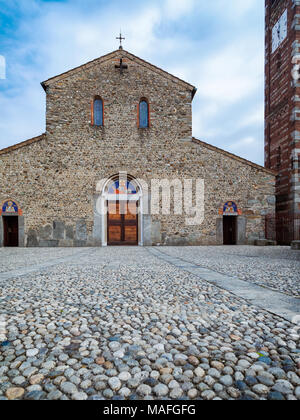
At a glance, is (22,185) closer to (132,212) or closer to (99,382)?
(132,212)

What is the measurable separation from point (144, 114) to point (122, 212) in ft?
18.9

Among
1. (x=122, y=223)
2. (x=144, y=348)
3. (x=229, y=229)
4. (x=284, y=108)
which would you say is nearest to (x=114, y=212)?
(x=122, y=223)

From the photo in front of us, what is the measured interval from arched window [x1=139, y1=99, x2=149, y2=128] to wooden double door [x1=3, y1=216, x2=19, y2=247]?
8.76 metres

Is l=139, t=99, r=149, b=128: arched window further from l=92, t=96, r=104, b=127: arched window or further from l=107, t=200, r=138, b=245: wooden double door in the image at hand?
l=107, t=200, r=138, b=245: wooden double door

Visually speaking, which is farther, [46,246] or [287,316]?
[46,246]

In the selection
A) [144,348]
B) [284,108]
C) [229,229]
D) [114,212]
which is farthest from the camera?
[284,108]

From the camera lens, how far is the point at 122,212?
13312mm

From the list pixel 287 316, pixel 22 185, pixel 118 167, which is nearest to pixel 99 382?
pixel 287 316

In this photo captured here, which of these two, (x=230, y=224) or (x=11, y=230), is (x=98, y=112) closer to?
(x=11, y=230)

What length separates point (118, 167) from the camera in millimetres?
12500

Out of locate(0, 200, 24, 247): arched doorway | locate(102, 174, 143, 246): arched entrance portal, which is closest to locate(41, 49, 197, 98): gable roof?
locate(102, 174, 143, 246): arched entrance portal

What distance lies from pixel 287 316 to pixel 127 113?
1262cm

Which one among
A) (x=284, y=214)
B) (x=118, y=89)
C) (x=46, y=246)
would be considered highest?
(x=118, y=89)

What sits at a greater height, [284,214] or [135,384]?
[284,214]
